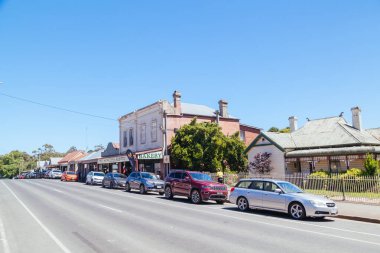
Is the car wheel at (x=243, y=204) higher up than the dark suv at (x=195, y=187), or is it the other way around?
the dark suv at (x=195, y=187)

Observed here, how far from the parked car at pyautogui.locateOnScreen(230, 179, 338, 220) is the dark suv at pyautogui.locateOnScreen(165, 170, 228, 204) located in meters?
2.33

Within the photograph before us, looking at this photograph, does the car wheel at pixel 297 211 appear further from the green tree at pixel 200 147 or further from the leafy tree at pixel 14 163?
the leafy tree at pixel 14 163

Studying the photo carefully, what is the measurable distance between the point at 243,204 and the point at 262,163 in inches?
657

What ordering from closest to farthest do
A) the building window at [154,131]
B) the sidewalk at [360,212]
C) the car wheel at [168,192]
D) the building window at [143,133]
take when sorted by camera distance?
1. the sidewalk at [360,212]
2. the car wheel at [168,192]
3. the building window at [154,131]
4. the building window at [143,133]

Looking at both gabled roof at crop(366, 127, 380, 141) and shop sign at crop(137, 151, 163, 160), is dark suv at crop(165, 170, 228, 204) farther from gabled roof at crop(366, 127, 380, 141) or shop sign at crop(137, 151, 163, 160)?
gabled roof at crop(366, 127, 380, 141)

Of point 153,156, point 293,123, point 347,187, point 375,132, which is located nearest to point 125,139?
point 153,156

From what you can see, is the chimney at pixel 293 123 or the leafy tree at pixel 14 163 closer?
the chimney at pixel 293 123

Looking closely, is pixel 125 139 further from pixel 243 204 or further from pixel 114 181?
pixel 243 204

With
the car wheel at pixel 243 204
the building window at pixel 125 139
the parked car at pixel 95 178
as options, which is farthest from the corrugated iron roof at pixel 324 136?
the building window at pixel 125 139

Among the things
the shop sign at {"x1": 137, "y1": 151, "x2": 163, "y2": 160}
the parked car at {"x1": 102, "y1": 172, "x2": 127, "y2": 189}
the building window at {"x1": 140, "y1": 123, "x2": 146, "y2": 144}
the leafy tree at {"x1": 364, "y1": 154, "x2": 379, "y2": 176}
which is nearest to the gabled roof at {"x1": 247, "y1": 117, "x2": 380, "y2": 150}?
the leafy tree at {"x1": 364, "y1": 154, "x2": 379, "y2": 176}

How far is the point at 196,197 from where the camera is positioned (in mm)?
19797

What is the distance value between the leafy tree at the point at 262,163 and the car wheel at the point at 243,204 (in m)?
16.4

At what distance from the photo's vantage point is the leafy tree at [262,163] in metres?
32.6

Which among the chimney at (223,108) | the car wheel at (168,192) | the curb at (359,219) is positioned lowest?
the curb at (359,219)
